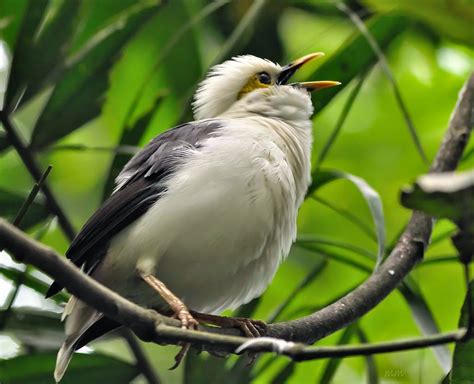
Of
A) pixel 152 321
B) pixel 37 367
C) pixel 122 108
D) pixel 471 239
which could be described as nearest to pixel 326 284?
pixel 122 108

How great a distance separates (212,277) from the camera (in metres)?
3.44

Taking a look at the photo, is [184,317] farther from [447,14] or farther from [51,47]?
[447,14]

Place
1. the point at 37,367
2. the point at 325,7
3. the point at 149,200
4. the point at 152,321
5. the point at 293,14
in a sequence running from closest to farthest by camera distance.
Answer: the point at 152,321 → the point at 149,200 → the point at 37,367 → the point at 325,7 → the point at 293,14

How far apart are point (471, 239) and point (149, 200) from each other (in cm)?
179

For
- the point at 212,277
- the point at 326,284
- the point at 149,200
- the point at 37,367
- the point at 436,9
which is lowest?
the point at 326,284

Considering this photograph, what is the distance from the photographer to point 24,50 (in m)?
4.14

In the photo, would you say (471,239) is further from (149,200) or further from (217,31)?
(217,31)

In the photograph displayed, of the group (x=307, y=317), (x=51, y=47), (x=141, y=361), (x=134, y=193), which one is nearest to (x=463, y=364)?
(x=307, y=317)

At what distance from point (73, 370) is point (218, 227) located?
45.2 inches

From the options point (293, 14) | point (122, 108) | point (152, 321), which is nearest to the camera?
point (152, 321)

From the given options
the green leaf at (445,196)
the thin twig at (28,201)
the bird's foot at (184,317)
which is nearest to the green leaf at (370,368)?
the bird's foot at (184,317)

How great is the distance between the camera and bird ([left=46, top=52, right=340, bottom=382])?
3279 mm

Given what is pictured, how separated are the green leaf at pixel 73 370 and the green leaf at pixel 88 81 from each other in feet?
3.37

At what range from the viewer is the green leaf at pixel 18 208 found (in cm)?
394
